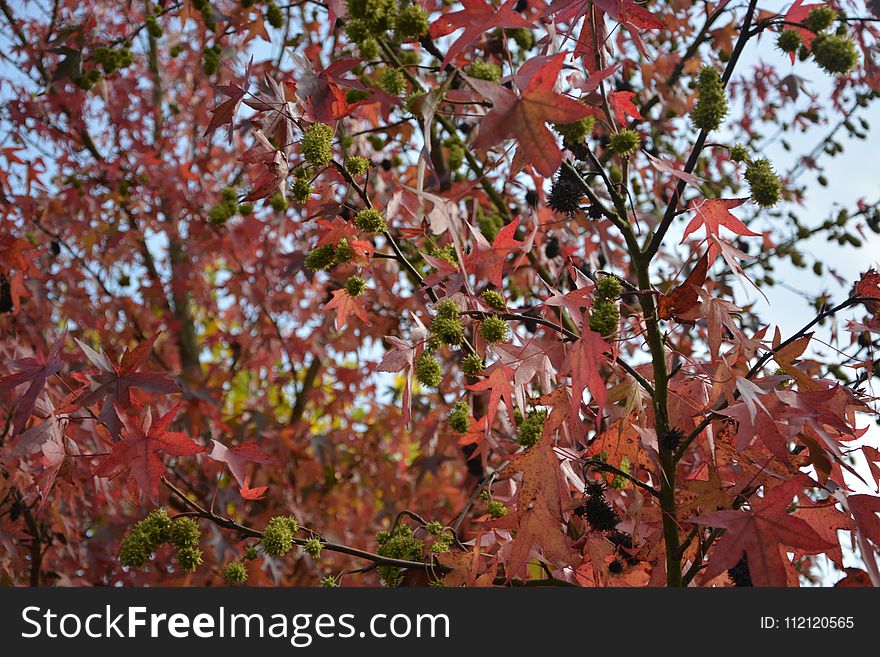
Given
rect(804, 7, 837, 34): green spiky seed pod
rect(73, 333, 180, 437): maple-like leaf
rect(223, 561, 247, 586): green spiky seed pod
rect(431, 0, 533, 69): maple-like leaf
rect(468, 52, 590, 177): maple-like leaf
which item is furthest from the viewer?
rect(804, 7, 837, 34): green spiky seed pod

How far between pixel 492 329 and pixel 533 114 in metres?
0.60

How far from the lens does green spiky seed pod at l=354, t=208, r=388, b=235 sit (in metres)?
1.64

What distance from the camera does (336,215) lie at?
169 centimetres

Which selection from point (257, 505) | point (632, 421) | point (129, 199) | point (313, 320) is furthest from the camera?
point (313, 320)

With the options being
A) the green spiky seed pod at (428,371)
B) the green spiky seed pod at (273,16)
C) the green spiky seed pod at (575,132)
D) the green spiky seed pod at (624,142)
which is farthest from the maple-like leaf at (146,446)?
the green spiky seed pod at (273,16)

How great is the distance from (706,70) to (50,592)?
191 centimetres

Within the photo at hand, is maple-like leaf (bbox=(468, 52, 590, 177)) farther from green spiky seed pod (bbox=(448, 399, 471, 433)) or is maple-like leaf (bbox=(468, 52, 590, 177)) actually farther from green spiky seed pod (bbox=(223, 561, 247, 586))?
green spiky seed pod (bbox=(223, 561, 247, 586))

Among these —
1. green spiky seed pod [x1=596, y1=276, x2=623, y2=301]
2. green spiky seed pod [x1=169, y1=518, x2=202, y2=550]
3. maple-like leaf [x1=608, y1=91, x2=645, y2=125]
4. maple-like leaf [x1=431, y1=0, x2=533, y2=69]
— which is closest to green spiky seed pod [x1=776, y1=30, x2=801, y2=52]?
maple-like leaf [x1=608, y1=91, x2=645, y2=125]

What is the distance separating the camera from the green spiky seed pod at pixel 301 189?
1.64 m

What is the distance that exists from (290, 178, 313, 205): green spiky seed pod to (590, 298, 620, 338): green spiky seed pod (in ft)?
2.25

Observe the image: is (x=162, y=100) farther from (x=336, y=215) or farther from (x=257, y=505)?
(x=336, y=215)

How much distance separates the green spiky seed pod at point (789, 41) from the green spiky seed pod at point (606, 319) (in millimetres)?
1046

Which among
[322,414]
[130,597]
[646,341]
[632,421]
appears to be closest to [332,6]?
[646,341]

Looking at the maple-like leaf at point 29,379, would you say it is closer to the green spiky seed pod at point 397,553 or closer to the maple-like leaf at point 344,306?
the maple-like leaf at point 344,306
